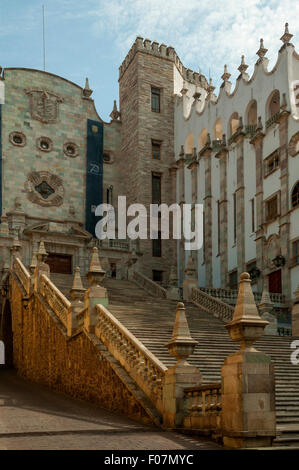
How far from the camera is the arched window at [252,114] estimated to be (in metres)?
34.8

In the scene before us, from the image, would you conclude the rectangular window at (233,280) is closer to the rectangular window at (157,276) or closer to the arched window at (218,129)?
the rectangular window at (157,276)

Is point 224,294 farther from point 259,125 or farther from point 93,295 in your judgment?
point 93,295

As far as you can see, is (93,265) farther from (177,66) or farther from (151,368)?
(177,66)

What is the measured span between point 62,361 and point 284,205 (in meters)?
14.1

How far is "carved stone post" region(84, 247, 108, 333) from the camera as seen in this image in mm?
18547

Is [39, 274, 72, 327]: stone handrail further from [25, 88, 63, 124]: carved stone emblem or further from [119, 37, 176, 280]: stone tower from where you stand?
[25, 88, 63, 124]: carved stone emblem

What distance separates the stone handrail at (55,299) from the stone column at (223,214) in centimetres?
1277

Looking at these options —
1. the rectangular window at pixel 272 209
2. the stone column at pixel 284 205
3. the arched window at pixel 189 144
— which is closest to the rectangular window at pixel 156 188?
the arched window at pixel 189 144

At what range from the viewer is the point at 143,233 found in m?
40.5

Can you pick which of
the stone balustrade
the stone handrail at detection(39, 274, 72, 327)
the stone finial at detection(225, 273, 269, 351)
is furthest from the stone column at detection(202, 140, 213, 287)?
the stone finial at detection(225, 273, 269, 351)

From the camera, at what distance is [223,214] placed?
35.8 m

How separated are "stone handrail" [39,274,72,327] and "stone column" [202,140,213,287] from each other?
13.7 m

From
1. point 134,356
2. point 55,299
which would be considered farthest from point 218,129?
point 134,356

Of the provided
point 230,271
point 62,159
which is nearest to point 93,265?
point 230,271
